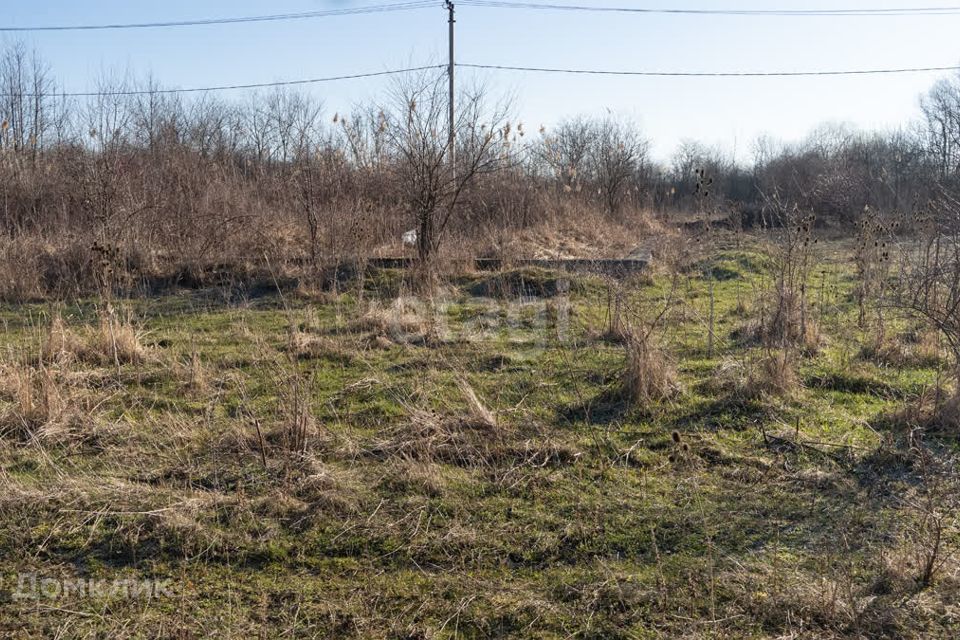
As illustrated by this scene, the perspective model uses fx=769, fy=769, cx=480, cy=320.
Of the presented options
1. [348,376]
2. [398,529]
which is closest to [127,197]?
[348,376]

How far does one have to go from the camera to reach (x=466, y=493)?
11.9 ft

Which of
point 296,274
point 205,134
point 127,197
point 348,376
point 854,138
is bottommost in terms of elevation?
point 348,376

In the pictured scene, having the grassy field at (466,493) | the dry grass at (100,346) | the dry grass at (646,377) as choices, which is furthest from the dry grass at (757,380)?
the dry grass at (100,346)

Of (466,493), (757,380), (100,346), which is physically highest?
(100,346)

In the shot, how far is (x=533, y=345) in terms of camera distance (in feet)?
21.0

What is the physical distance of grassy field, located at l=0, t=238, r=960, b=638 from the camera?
2705mm

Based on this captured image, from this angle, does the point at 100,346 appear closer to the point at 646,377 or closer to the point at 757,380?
the point at 646,377

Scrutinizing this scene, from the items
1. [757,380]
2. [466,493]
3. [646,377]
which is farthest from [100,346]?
[757,380]

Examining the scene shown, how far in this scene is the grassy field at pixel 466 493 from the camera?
2.71 meters

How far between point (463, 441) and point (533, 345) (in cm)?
233

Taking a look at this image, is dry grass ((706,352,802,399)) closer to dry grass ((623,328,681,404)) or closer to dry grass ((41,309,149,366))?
dry grass ((623,328,681,404))

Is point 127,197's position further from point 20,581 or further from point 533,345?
point 20,581

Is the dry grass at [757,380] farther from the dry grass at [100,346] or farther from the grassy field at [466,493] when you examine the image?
the dry grass at [100,346]

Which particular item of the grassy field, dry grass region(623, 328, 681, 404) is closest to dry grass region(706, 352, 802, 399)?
the grassy field
